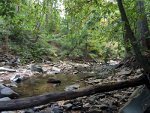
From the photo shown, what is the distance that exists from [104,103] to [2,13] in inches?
122

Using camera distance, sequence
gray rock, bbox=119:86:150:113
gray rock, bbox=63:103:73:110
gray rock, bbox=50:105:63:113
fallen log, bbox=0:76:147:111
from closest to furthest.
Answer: fallen log, bbox=0:76:147:111, gray rock, bbox=119:86:150:113, gray rock, bbox=50:105:63:113, gray rock, bbox=63:103:73:110

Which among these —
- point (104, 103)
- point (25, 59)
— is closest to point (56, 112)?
point (104, 103)

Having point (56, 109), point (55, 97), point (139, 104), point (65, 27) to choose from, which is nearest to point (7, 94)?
point (56, 109)

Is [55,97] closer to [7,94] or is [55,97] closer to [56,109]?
[56,109]

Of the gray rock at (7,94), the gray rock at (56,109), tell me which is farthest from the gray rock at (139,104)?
the gray rock at (7,94)

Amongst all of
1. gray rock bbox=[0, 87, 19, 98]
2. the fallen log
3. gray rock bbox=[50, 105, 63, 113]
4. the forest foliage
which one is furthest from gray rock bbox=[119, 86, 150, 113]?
gray rock bbox=[0, 87, 19, 98]

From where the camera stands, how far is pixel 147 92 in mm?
5617

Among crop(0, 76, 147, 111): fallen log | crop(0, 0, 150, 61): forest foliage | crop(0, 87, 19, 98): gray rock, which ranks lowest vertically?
crop(0, 76, 147, 111): fallen log

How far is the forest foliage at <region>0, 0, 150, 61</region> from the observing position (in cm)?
631

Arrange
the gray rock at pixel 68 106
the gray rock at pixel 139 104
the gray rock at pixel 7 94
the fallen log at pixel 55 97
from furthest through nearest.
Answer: the gray rock at pixel 7 94
the gray rock at pixel 68 106
the gray rock at pixel 139 104
the fallen log at pixel 55 97

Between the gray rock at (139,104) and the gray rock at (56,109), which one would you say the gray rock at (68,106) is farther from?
the gray rock at (139,104)

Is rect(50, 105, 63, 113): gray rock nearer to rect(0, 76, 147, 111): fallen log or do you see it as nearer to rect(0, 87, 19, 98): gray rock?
rect(0, 76, 147, 111): fallen log

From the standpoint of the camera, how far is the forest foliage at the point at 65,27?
631 cm

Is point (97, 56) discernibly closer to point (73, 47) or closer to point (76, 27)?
point (73, 47)
